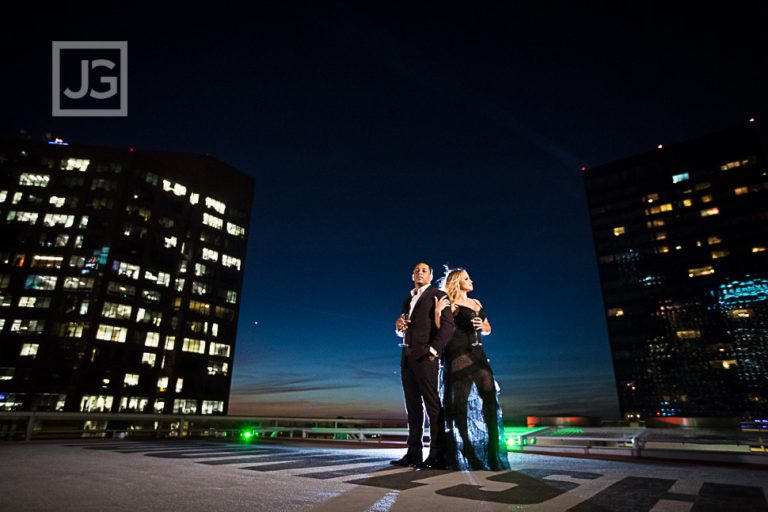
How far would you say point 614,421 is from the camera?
105ft

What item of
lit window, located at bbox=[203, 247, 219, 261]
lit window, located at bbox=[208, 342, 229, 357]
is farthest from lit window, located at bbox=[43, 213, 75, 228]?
lit window, located at bbox=[208, 342, 229, 357]

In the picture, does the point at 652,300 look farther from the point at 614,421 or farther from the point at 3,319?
the point at 3,319

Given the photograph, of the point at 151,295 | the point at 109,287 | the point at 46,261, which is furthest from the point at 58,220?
the point at 151,295

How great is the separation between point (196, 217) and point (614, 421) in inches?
2573

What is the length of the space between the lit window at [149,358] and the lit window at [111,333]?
3.70 metres

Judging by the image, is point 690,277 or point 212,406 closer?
point 212,406

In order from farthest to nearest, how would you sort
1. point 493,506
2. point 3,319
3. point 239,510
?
point 3,319, point 493,506, point 239,510

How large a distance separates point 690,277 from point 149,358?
325ft

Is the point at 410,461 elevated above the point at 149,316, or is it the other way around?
the point at 149,316

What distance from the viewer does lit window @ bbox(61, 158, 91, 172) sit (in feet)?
190

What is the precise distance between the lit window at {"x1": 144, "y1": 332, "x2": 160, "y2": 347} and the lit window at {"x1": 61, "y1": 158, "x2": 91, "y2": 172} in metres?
26.5

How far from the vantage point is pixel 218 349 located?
64.8m

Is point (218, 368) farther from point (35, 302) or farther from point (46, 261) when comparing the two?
point (46, 261)

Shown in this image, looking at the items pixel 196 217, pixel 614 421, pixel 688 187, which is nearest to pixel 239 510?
pixel 614 421
